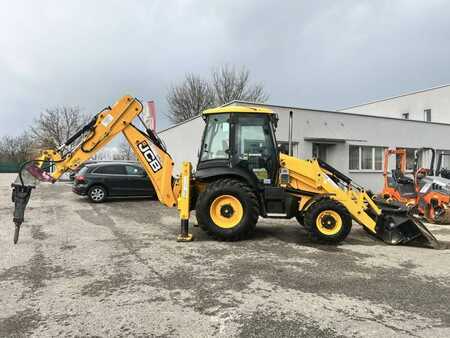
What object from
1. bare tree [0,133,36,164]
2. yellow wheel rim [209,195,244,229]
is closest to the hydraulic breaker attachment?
yellow wheel rim [209,195,244,229]

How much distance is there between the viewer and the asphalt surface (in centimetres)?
371

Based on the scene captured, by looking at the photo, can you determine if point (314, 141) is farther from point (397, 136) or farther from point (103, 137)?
point (103, 137)

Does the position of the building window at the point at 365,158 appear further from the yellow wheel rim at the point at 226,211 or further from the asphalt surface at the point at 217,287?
the yellow wheel rim at the point at 226,211

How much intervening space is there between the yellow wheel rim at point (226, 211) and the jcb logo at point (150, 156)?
1.46 m

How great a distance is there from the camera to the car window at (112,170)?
14230mm

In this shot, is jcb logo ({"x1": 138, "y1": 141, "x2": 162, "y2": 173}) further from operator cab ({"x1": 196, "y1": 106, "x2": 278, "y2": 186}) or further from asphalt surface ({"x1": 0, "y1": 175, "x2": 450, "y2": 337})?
asphalt surface ({"x1": 0, "y1": 175, "x2": 450, "y2": 337})

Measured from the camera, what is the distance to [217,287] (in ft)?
15.7

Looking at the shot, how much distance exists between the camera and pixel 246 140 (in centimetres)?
762

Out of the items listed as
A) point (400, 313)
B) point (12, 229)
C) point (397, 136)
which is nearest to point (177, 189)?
point (12, 229)

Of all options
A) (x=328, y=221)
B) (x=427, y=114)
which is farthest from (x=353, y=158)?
(x=427, y=114)

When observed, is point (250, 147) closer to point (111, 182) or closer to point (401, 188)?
point (401, 188)

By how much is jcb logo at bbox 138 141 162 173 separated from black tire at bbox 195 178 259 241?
1.15 m

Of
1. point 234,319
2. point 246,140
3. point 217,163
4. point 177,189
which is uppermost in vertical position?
point 246,140

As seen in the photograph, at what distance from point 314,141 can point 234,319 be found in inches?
516
